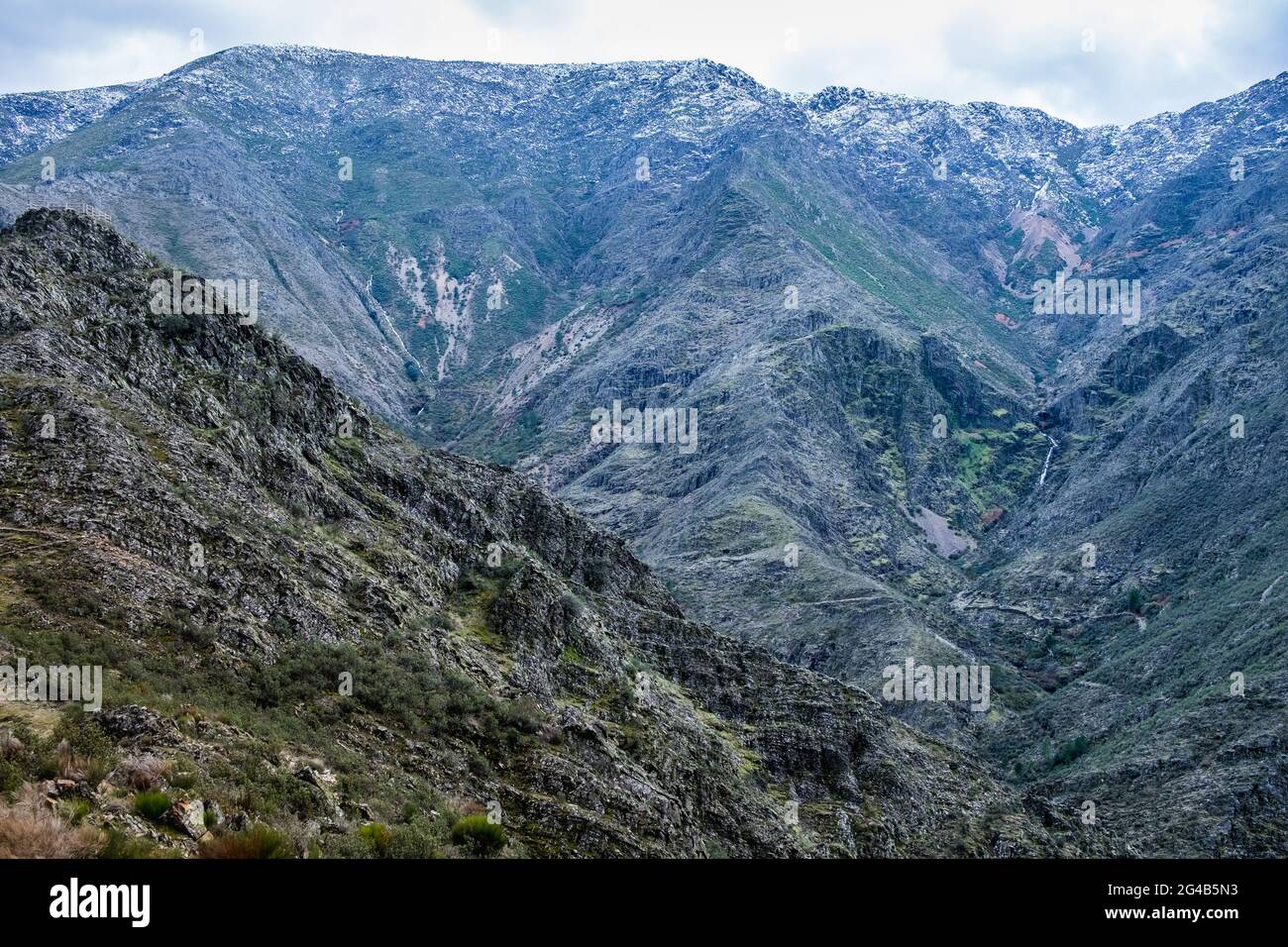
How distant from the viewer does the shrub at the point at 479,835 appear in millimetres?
21116

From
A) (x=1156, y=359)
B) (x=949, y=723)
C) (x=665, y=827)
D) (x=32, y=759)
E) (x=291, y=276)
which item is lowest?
(x=949, y=723)

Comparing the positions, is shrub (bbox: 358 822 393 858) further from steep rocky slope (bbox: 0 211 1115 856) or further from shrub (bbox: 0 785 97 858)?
shrub (bbox: 0 785 97 858)

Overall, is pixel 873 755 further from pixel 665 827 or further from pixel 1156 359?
pixel 1156 359

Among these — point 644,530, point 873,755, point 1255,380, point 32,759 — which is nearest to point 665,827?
point 32,759

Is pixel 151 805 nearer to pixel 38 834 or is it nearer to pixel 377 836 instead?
pixel 38 834

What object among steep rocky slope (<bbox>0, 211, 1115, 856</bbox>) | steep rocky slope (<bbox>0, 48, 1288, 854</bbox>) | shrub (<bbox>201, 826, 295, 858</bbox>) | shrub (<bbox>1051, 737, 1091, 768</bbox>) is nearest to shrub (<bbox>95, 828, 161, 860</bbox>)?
steep rocky slope (<bbox>0, 211, 1115, 856</bbox>)

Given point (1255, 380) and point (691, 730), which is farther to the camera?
point (1255, 380)

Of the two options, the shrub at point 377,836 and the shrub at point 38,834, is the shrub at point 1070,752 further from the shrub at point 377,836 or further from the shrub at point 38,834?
the shrub at point 38,834

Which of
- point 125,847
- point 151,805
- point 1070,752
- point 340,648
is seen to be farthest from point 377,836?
point 1070,752

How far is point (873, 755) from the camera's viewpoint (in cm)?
4956

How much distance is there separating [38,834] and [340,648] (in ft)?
61.2

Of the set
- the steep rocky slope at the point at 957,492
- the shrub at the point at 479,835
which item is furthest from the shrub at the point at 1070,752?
the shrub at the point at 479,835

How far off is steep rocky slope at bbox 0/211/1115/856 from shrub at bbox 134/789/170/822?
7 cm

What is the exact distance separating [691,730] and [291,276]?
17926 centimetres
